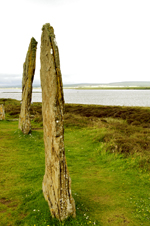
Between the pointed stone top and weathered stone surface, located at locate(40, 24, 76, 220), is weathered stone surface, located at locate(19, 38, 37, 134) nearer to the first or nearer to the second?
weathered stone surface, located at locate(40, 24, 76, 220)

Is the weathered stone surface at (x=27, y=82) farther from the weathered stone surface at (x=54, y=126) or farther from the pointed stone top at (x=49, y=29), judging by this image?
the pointed stone top at (x=49, y=29)

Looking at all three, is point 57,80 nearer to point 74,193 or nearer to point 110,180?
point 74,193

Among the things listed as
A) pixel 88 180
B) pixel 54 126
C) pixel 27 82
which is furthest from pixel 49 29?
pixel 27 82

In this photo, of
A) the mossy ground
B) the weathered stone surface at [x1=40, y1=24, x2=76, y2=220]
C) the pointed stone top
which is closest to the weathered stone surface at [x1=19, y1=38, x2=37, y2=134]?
the mossy ground

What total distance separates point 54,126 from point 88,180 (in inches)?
161

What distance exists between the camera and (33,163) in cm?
975

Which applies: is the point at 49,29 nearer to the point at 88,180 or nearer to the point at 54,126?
the point at 54,126

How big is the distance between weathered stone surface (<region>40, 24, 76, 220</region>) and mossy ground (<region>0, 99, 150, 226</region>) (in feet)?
1.61

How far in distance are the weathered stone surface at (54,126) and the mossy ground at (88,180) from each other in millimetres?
491

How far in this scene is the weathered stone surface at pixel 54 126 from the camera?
5.09 m

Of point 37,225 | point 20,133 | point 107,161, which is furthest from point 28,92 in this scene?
point 37,225

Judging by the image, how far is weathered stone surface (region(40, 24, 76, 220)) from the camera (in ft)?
16.7

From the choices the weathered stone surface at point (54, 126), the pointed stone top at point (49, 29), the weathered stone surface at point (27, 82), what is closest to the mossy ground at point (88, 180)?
the weathered stone surface at point (54, 126)

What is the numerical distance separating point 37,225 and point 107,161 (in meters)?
5.92
